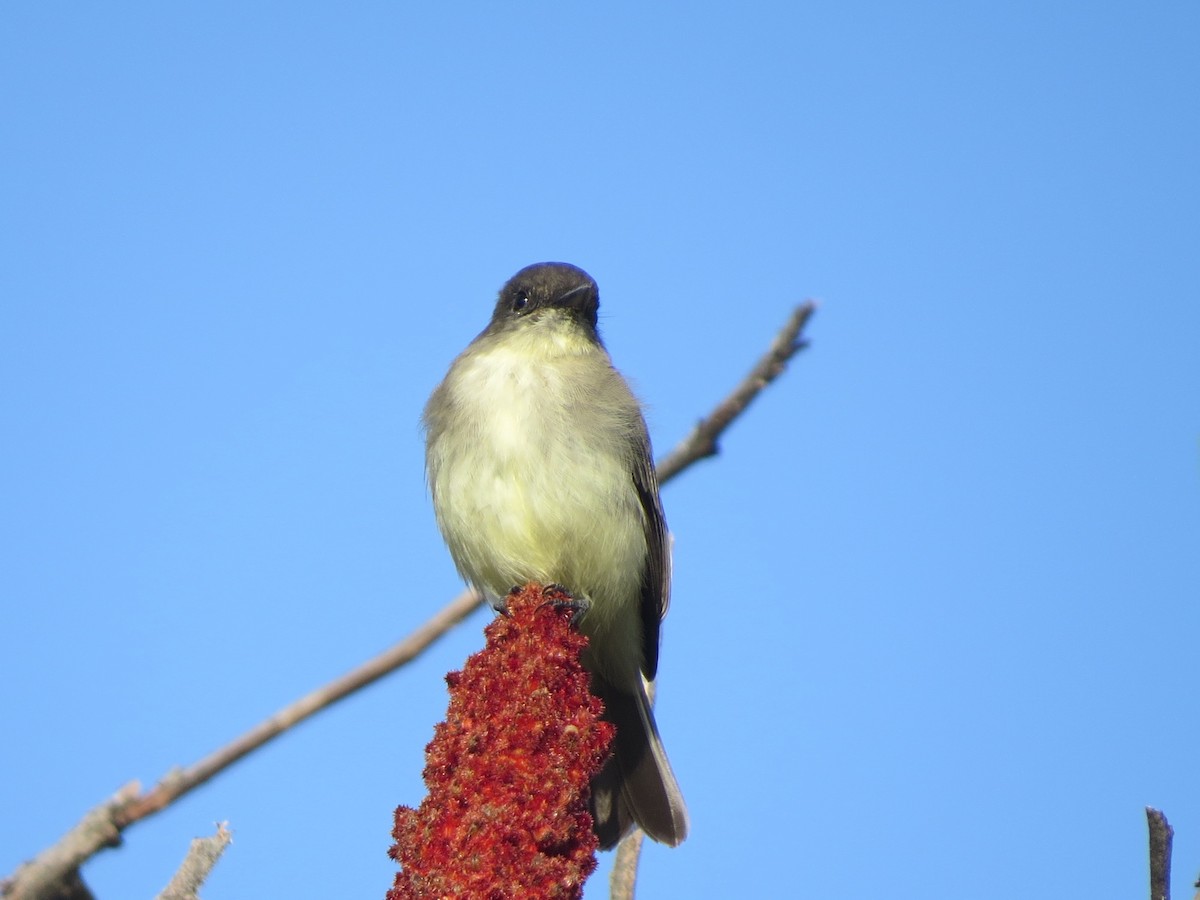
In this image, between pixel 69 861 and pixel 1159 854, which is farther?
pixel 69 861

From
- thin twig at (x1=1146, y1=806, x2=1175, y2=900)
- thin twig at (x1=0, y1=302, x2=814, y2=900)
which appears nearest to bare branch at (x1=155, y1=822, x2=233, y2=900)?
thin twig at (x1=0, y1=302, x2=814, y2=900)

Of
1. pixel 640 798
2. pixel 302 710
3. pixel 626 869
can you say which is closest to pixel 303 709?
pixel 302 710

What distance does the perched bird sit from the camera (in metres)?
5.99

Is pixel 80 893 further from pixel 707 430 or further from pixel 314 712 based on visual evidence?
pixel 707 430

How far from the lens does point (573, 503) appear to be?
6000 mm

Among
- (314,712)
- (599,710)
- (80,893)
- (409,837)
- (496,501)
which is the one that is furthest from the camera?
(496,501)

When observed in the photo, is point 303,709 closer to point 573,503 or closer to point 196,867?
point 196,867

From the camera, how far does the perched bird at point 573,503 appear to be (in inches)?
236

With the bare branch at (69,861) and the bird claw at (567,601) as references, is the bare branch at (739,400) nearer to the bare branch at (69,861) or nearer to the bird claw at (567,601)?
the bird claw at (567,601)

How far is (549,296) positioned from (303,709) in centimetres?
312

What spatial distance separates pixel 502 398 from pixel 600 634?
1251 mm

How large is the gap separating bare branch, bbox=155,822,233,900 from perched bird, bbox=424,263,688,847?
2343mm

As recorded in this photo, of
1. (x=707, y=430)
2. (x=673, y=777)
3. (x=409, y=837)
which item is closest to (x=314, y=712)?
(x=409, y=837)

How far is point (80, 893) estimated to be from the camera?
3.23 metres
